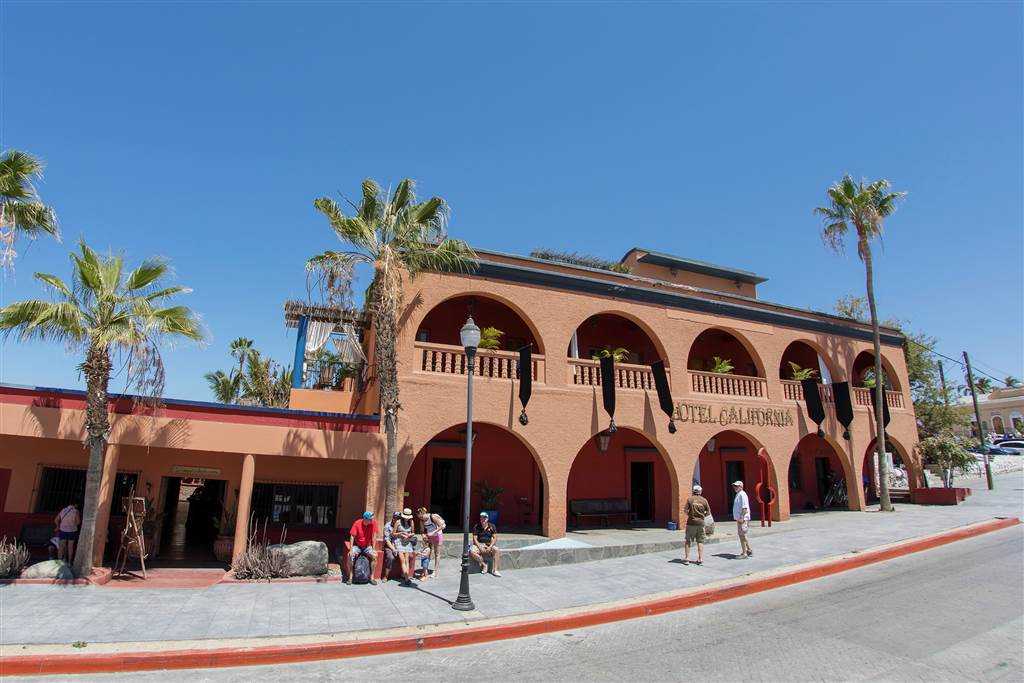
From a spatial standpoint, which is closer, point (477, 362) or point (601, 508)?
point (477, 362)

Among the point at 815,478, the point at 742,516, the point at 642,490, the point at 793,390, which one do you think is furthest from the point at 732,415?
the point at 815,478

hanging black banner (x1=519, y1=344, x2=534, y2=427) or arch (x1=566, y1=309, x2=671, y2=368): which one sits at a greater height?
arch (x1=566, y1=309, x2=671, y2=368)

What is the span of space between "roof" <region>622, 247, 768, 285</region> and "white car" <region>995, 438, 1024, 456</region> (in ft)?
110

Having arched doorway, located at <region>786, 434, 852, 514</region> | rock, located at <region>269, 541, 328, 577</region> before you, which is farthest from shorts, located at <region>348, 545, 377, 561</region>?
arched doorway, located at <region>786, 434, 852, 514</region>

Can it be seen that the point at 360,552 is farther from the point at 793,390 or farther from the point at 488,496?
the point at 793,390

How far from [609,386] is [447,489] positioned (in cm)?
598

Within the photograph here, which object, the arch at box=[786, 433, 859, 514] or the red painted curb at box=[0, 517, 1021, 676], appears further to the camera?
the arch at box=[786, 433, 859, 514]

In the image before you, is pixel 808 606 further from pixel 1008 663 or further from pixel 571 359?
pixel 571 359

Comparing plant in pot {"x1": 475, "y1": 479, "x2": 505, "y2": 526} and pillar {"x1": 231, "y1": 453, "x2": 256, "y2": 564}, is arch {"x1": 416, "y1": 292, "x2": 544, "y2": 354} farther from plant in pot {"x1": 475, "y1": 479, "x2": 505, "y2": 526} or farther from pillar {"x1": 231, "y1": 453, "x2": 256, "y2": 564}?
pillar {"x1": 231, "y1": 453, "x2": 256, "y2": 564}

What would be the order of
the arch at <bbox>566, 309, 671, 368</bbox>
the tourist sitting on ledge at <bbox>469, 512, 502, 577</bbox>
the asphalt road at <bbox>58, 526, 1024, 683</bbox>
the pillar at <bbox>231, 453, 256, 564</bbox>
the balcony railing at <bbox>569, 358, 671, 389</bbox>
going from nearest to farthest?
1. the asphalt road at <bbox>58, 526, 1024, 683</bbox>
2. the pillar at <bbox>231, 453, 256, 564</bbox>
3. the tourist sitting on ledge at <bbox>469, 512, 502, 577</bbox>
4. the balcony railing at <bbox>569, 358, 671, 389</bbox>
5. the arch at <bbox>566, 309, 671, 368</bbox>

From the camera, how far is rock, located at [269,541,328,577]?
1136 centimetres

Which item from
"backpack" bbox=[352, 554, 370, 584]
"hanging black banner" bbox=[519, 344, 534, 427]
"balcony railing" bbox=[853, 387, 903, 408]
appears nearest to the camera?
"backpack" bbox=[352, 554, 370, 584]

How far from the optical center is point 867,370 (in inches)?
972

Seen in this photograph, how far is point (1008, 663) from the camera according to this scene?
705cm
